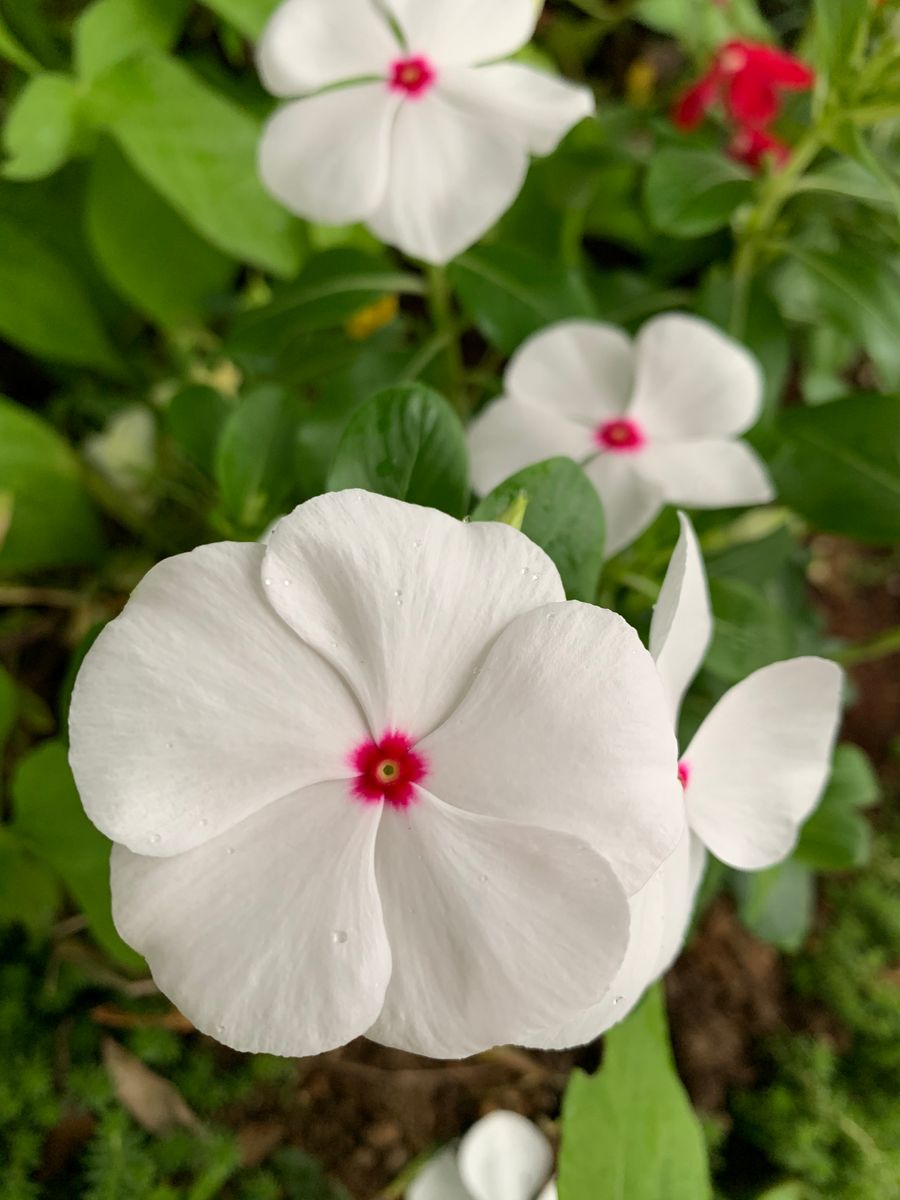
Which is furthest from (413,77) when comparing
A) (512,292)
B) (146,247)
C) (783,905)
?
(783,905)

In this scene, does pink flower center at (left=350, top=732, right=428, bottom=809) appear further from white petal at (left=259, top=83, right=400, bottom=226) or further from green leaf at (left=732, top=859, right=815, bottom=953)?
green leaf at (left=732, top=859, right=815, bottom=953)

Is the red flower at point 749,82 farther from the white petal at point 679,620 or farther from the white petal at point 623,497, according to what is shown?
the white petal at point 679,620

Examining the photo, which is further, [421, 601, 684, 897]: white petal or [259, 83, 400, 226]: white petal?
[259, 83, 400, 226]: white petal

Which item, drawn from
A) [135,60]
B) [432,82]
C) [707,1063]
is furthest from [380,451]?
[707,1063]

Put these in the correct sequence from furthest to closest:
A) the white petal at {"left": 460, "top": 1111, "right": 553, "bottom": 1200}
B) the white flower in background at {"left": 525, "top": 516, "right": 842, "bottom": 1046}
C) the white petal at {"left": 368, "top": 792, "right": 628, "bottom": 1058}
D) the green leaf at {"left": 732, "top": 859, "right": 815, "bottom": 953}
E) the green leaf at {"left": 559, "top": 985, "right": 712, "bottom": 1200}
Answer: the green leaf at {"left": 732, "top": 859, "right": 815, "bottom": 953}
the white petal at {"left": 460, "top": 1111, "right": 553, "bottom": 1200}
the green leaf at {"left": 559, "top": 985, "right": 712, "bottom": 1200}
the white flower in background at {"left": 525, "top": 516, "right": 842, "bottom": 1046}
the white petal at {"left": 368, "top": 792, "right": 628, "bottom": 1058}

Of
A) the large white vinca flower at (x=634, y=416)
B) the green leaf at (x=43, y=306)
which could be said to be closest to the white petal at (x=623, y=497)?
the large white vinca flower at (x=634, y=416)

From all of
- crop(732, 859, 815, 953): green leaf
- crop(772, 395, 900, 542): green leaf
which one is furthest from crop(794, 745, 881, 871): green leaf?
crop(772, 395, 900, 542): green leaf
